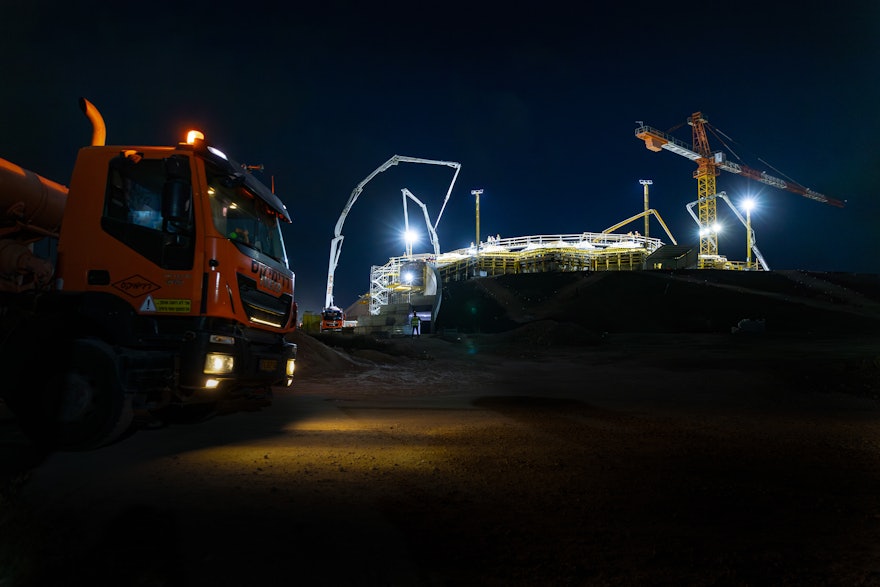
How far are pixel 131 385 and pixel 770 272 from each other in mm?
52928

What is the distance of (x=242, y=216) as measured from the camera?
22.3ft

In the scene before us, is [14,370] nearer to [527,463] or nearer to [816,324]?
[527,463]

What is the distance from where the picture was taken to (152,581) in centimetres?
272

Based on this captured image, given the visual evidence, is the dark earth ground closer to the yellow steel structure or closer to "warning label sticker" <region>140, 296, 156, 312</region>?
"warning label sticker" <region>140, 296, 156, 312</region>

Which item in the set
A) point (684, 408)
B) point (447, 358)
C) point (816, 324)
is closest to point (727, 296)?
point (816, 324)

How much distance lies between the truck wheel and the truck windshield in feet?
6.54

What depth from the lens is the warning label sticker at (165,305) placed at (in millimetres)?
5789

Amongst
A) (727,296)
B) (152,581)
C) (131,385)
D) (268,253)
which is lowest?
(152,581)

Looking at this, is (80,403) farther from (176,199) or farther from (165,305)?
(176,199)

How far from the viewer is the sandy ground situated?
9.53 feet

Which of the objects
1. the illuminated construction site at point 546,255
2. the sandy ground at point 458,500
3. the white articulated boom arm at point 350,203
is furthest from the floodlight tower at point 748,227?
the sandy ground at point 458,500

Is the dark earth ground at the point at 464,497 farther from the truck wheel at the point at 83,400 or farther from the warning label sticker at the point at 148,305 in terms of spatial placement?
the warning label sticker at the point at 148,305

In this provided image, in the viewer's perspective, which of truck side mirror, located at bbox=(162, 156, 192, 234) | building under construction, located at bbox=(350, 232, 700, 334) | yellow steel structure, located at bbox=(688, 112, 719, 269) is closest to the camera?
truck side mirror, located at bbox=(162, 156, 192, 234)

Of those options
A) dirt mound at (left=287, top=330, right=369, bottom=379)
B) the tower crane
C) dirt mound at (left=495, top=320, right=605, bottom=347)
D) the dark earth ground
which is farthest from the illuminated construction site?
the dark earth ground
